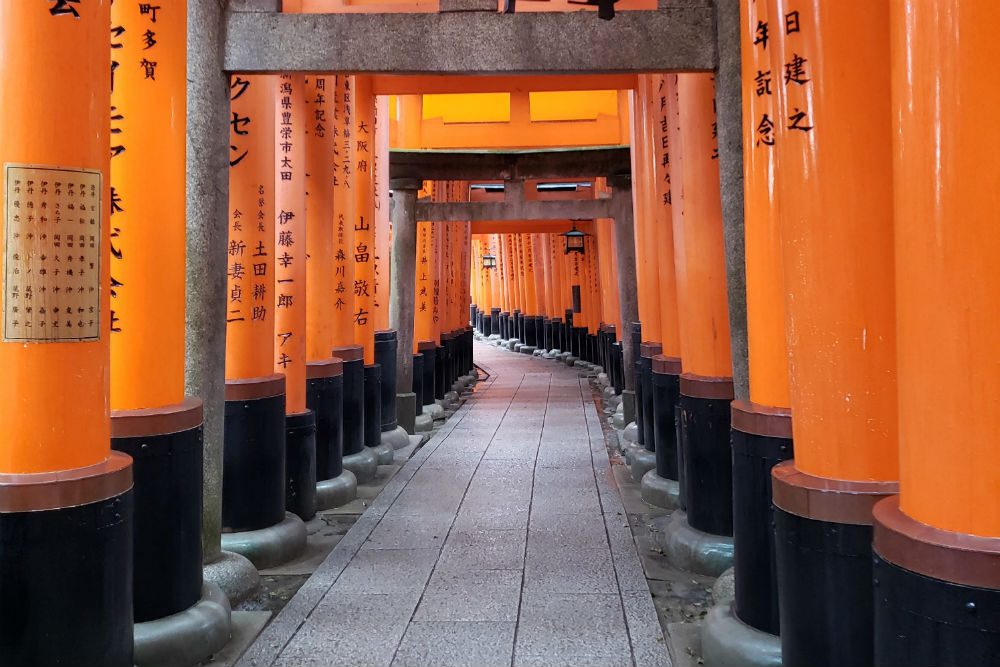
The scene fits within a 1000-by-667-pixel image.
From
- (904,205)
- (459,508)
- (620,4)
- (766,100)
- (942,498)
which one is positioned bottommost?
(459,508)

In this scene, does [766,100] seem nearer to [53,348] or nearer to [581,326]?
[53,348]

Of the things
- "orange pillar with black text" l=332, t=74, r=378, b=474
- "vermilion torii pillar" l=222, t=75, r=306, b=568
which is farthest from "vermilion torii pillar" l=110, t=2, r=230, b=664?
"orange pillar with black text" l=332, t=74, r=378, b=474

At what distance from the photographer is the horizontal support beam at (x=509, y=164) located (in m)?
12.2

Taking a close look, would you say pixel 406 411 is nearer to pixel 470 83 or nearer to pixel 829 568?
pixel 470 83

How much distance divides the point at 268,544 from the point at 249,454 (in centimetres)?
56

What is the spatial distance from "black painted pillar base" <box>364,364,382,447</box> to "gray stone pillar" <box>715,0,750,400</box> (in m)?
4.66

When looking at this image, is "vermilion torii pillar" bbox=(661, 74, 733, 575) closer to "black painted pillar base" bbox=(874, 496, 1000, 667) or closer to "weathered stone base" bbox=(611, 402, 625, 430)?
"black painted pillar base" bbox=(874, 496, 1000, 667)

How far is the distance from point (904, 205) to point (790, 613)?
1.42m

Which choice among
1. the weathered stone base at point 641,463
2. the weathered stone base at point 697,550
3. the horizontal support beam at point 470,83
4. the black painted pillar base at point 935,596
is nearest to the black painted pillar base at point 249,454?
the weathered stone base at point 697,550

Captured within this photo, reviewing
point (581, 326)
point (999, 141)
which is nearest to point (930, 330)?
point (999, 141)

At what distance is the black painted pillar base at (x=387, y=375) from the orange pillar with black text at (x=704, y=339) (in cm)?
492

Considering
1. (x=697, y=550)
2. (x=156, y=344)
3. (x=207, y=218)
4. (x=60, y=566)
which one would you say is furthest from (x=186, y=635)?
(x=697, y=550)

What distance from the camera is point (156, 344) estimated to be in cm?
387

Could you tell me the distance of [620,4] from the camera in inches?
201
